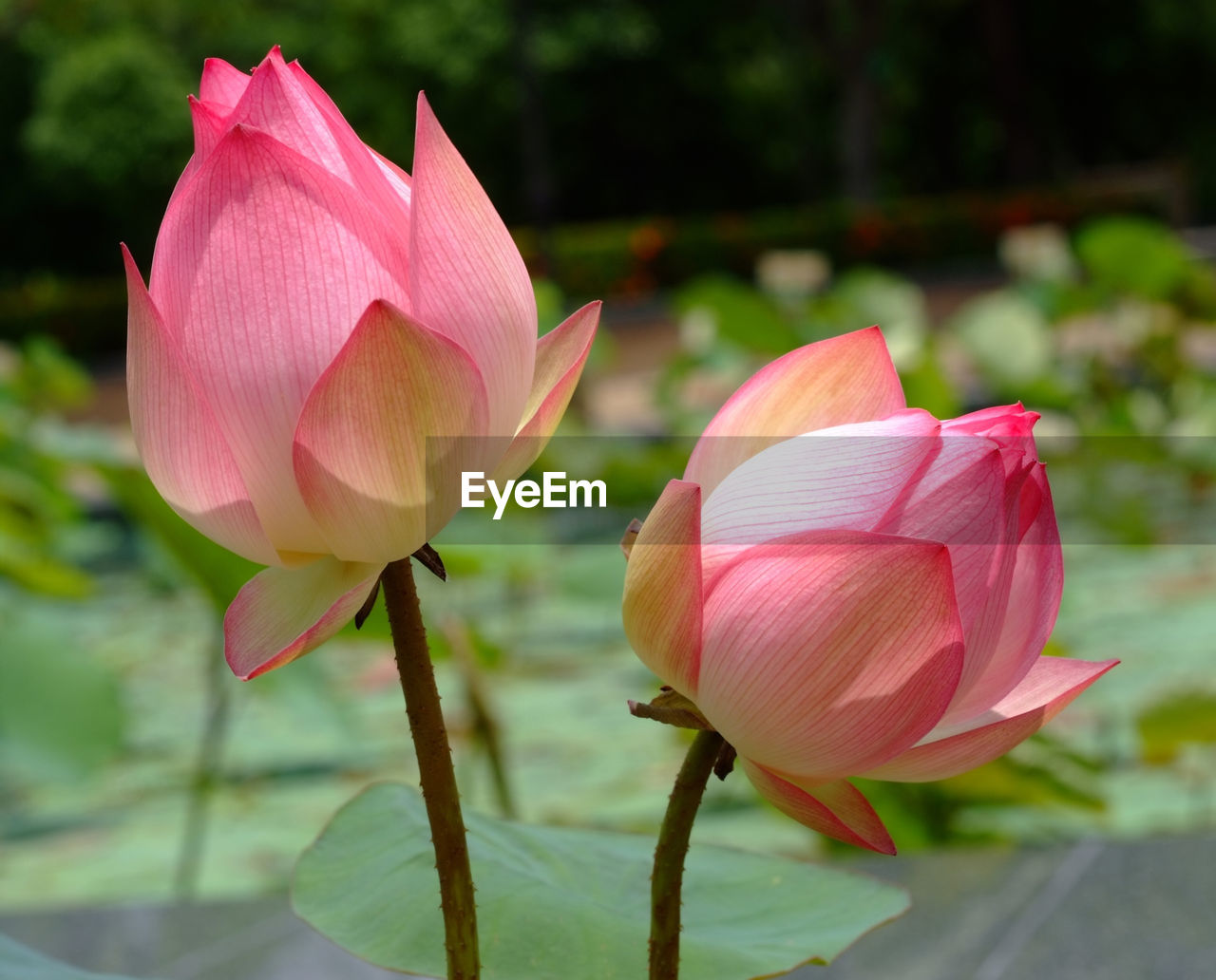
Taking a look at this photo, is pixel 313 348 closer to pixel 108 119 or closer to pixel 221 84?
pixel 221 84

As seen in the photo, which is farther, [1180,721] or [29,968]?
[1180,721]

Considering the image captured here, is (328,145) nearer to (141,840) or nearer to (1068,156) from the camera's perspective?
(141,840)

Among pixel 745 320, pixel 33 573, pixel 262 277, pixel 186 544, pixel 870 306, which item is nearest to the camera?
pixel 262 277

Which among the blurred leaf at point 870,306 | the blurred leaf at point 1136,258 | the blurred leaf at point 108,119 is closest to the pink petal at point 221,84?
the blurred leaf at point 870,306

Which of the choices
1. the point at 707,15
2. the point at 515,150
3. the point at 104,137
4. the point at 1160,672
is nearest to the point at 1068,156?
the point at 707,15

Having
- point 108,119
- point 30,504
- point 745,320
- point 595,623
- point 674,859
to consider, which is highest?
point 674,859

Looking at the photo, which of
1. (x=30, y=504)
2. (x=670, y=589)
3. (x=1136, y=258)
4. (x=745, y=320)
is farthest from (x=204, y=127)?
(x=1136, y=258)

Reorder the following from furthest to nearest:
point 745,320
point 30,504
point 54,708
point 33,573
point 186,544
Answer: point 745,320 < point 30,504 < point 33,573 < point 54,708 < point 186,544

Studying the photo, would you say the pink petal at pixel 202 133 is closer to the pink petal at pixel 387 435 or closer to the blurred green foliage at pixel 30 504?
the pink petal at pixel 387 435
